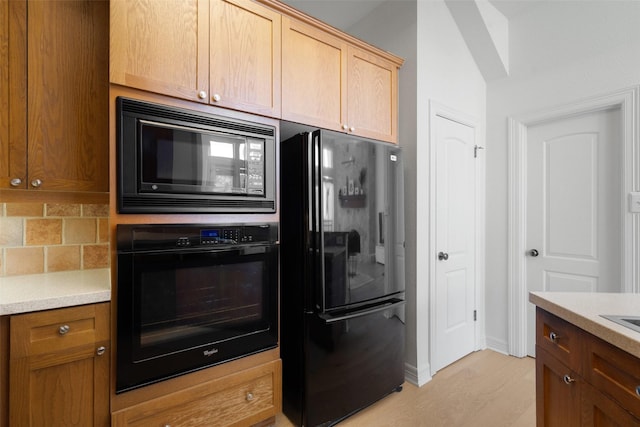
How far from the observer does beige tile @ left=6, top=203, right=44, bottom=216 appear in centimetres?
156

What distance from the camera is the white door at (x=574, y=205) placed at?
7.13 feet

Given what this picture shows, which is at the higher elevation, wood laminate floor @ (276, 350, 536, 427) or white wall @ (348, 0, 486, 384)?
white wall @ (348, 0, 486, 384)

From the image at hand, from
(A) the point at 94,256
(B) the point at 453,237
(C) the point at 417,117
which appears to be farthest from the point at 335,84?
(A) the point at 94,256

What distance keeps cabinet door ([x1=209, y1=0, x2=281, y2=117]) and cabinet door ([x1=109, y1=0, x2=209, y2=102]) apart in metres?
0.05

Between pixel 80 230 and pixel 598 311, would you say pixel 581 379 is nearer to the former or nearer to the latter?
pixel 598 311

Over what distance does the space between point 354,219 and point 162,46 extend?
4.16ft

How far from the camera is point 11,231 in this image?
5.10ft

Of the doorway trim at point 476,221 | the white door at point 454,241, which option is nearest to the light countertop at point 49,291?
the doorway trim at point 476,221

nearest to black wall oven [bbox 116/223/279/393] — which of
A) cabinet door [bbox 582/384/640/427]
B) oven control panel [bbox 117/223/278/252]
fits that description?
oven control panel [bbox 117/223/278/252]

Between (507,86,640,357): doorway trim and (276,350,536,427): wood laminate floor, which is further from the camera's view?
(507,86,640,357): doorway trim

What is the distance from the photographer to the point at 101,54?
150 centimetres

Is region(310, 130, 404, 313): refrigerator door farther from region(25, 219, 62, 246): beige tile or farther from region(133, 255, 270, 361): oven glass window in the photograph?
region(25, 219, 62, 246): beige tile

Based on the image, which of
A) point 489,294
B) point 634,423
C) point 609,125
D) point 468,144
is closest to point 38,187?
point 634,423

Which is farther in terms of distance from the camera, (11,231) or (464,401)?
(464,401)
